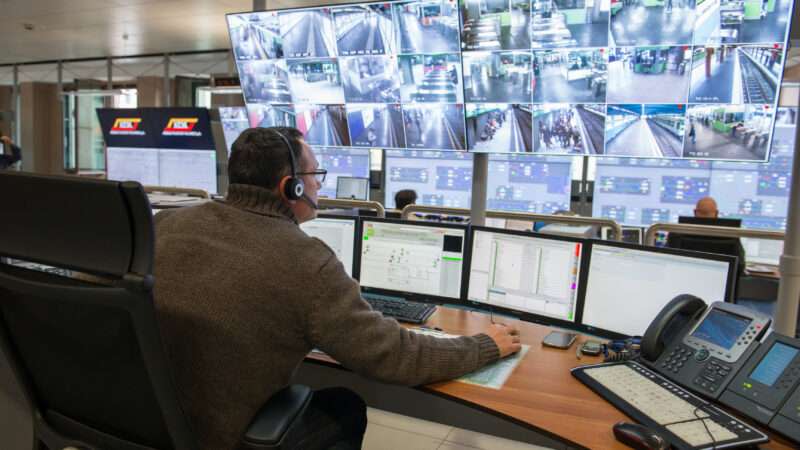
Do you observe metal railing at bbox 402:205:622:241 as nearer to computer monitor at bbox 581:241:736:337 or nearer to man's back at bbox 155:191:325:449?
computer monitor at bbox 581:241:736:337

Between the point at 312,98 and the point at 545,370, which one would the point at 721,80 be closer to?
the point at 545,370

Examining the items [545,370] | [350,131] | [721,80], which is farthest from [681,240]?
[545,370]

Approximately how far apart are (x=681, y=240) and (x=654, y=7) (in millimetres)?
1960

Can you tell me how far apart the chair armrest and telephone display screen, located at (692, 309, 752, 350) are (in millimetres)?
976

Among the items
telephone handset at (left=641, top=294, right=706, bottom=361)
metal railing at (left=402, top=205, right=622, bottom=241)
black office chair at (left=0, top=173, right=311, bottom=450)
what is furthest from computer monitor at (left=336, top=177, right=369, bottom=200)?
black office chair at (left=0, top=173, right=311, bottom=450)

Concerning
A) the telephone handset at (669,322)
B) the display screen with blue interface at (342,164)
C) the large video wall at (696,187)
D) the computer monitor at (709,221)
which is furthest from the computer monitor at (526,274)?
the display screen with blue interface at (342,164)

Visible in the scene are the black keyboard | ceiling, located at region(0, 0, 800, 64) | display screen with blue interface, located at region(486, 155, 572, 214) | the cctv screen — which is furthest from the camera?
ceiling, located at region(0, 0, 800, 64)

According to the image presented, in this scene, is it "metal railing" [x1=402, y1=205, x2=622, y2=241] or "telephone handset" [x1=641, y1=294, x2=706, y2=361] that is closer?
"telephone handset" [x1=641, y1=294, x2=706, y2=361]

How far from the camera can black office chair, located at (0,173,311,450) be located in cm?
87

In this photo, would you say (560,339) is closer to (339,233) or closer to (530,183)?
(339,233)

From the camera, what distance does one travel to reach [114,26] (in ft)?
25.7

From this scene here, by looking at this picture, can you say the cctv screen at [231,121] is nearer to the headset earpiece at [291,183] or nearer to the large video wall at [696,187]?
the large video wall at [696,187]

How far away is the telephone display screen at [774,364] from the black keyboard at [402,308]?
1015 mm

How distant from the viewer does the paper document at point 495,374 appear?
149 centimetres
